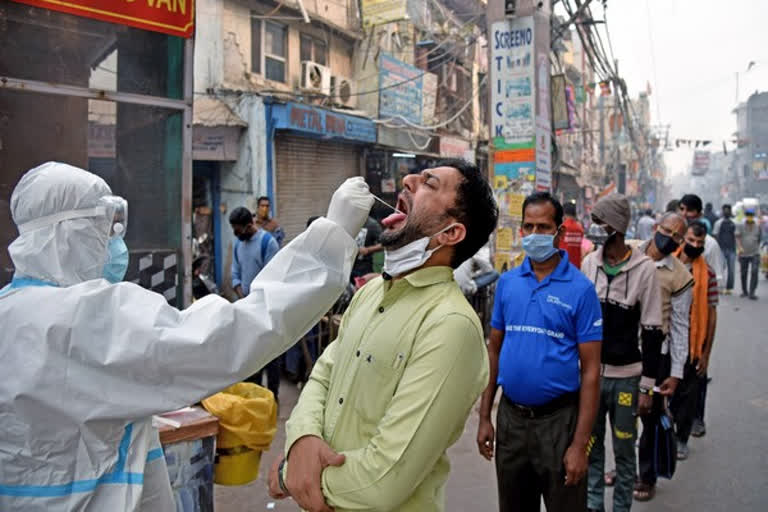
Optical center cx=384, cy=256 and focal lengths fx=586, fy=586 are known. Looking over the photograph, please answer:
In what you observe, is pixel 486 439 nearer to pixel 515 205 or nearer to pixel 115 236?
pixel 115 236

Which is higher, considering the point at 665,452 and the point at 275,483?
the point at 275,483

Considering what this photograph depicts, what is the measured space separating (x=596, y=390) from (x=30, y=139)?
4318 millimetres

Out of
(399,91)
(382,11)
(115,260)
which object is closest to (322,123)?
(382,11)

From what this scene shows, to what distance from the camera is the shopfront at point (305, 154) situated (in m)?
11.4

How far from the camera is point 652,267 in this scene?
3445mm

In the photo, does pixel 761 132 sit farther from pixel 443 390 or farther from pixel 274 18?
pixel 443 390

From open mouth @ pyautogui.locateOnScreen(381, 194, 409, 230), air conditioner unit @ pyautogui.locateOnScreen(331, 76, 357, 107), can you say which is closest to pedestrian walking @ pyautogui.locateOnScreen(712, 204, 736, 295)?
air conditioner unit @ pyautogui.locateOnScreen(331, 76, 357, 107)

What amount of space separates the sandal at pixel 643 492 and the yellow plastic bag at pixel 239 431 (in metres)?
2.76

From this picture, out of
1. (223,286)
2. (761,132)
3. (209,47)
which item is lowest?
(223,286)

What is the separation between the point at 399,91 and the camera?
50.1 ft

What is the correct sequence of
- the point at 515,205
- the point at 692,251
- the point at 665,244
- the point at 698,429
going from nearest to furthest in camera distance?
1. the point at 665,244
2. the point at 692,251
3. the point at 698,429
4. the point at 515,205

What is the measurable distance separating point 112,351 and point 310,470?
2.03 feet

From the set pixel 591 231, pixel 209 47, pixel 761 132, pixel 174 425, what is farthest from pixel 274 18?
pixel 761 132

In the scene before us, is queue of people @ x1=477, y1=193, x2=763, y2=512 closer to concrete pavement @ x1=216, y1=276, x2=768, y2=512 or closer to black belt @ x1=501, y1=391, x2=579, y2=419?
black belt @ x1=501, y1=391, x2=579, y2=419
